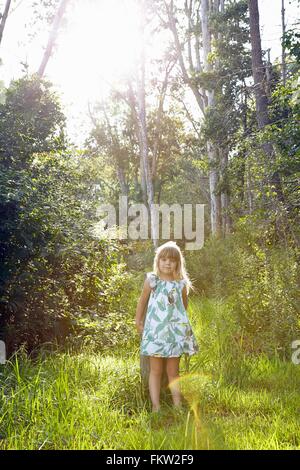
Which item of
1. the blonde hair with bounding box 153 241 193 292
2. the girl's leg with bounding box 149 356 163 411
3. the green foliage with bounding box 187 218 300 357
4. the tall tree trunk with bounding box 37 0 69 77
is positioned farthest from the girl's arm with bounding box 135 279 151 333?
the tall tree trunk with bounding box 37 0 69 77

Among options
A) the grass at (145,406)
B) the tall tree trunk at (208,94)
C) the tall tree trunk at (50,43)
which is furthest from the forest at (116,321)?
the tall tree trunk at (208,94)

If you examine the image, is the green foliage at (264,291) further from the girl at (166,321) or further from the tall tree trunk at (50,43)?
the tall tree trunk at (50,43)

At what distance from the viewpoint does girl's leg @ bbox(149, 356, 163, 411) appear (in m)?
4.04

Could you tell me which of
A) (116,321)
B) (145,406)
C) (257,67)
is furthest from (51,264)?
(257,67)

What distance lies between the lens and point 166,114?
24.3m

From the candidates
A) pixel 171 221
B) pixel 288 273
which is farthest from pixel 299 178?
pixel 171 221

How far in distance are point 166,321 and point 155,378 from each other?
50 cm

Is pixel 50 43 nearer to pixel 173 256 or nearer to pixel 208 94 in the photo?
pixel 208 94

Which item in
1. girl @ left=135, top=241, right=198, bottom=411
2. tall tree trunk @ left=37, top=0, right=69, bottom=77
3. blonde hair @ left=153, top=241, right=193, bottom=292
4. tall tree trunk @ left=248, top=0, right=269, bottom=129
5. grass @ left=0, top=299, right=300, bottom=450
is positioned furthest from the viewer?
tall tree trunk @ left=37, top=0, right=69, bottom=77

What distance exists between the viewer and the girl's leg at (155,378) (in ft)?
13.3

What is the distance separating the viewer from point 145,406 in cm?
412

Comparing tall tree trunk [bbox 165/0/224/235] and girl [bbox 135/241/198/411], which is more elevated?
tall tree trunk [bbox 165/0/224/235]

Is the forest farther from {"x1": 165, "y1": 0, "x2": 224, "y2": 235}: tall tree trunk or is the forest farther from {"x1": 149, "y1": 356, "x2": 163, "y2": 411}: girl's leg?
{"x1": 165, "y1": 0, "x2": 224, "y2": 235}: tall tree trunk
